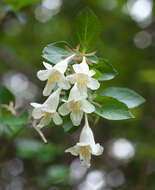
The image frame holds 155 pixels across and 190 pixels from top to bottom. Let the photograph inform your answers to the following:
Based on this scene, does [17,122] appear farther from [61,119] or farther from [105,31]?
[105,31]

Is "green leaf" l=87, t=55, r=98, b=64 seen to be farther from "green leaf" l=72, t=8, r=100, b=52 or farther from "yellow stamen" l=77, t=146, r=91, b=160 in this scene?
"yellow stamen" l=77, t=146, r=91, b=160

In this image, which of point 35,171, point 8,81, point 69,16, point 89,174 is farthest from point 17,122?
point 8,81

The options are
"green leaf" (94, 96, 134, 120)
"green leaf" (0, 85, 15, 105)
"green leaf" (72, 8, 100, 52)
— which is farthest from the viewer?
"green leaf" (0, 85, 15, 105)

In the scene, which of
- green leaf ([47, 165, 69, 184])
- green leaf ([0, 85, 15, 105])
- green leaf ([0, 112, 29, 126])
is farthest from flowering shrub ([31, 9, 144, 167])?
green leaf ([47, 165, 69, 184])

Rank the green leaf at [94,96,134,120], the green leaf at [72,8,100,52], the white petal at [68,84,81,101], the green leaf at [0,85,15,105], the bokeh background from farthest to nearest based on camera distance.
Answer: the bokeh background < the green leaf at [0,85,15,105] < the green leaf at [72,8,100,52] < the green leaf at [94,96,134,120] < the white petal at [68,84,81,101]

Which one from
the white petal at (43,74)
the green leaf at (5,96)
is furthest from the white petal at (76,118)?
the green leaf at (5,96)

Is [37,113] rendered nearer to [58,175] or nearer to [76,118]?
[76,118]
